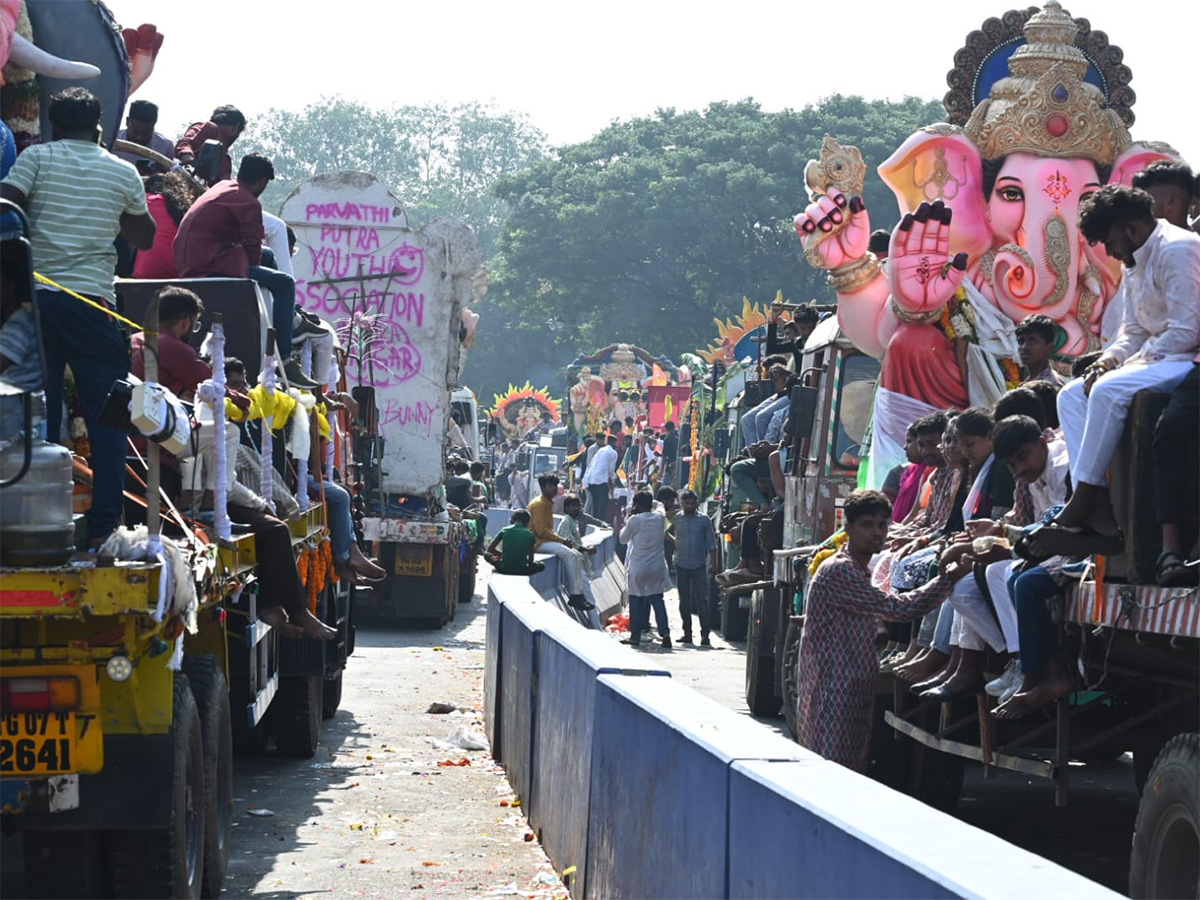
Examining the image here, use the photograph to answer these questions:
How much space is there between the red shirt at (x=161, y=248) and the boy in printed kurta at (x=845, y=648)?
5.58m

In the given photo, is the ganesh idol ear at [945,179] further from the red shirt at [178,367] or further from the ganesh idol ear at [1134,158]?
the red shirt at [178,367]

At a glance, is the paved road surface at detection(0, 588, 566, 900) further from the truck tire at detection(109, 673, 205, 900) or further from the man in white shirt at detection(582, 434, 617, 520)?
the man in white shirt at detection(582, 434, 617, 520)

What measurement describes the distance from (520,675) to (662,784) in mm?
4676

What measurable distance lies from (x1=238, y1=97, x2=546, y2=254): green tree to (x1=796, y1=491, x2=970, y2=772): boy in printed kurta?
110235mm

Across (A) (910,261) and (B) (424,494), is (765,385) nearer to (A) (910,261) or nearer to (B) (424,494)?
(B) (424,494)

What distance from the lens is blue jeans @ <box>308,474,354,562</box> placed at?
1334cm

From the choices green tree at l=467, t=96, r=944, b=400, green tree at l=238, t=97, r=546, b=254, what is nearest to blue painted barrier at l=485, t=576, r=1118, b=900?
green tree at l=467, t=96, r=944, b=400

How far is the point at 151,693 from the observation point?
21.8 feet

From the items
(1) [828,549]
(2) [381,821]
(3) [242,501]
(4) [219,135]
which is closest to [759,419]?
(4) [219,135]

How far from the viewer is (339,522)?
1348cm

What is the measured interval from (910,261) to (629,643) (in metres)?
9.73

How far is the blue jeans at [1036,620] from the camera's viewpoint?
24.9 ft

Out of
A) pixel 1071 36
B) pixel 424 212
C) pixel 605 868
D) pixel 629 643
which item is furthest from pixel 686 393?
pixel 424 212

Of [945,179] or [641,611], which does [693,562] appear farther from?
[945,179]
